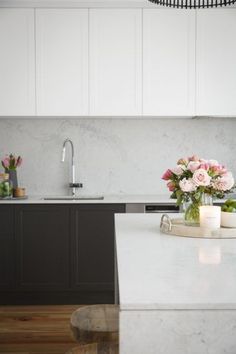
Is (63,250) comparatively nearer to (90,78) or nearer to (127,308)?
(90,78)

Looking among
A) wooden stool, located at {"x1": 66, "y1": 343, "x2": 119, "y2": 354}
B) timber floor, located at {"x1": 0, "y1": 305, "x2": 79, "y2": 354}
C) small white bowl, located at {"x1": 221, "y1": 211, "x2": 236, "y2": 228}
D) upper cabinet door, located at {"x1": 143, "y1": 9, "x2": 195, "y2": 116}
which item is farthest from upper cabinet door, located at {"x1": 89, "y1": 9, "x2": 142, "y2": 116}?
wooden stool, located at {"x1": 66, "y1": 343, "x2": 119, "y2": 354}

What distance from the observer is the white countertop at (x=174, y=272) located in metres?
1.23

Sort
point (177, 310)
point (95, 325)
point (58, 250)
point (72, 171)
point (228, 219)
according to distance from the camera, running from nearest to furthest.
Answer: point (177, 310) < point (95, 325) < point (228, 219) < point (58, 250) < point (72, 171)

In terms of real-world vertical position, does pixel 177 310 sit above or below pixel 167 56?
below

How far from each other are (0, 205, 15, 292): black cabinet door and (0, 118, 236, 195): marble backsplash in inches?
25.0

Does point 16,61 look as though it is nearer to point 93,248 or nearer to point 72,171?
point 72,171

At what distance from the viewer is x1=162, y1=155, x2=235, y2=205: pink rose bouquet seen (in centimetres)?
248

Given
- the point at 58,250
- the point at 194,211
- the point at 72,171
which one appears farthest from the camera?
the point at 72,171

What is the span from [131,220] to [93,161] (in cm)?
196

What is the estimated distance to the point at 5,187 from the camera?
14.8ft

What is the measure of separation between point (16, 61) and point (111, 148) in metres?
1.18

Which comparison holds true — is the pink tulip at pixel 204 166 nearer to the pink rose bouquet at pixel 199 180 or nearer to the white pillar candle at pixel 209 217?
the pink rose bouquet at pixel 199 180

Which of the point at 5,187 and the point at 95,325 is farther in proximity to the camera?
the point at 5,187

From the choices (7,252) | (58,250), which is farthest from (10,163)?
(58,250)
